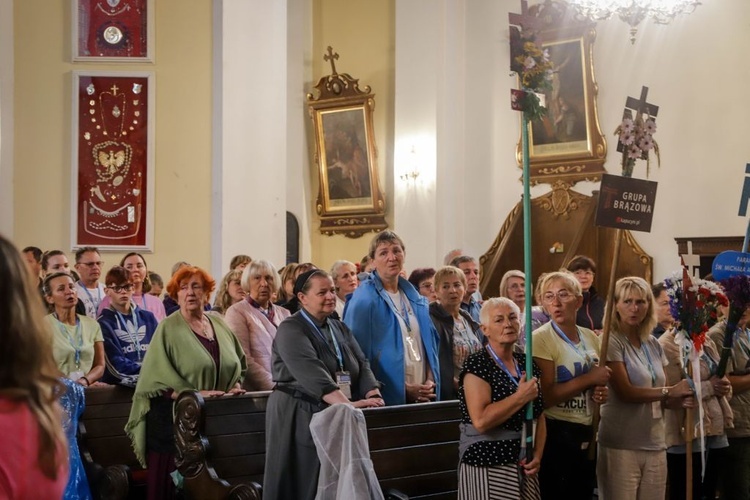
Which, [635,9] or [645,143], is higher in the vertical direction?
[635,9]

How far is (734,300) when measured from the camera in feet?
18.0

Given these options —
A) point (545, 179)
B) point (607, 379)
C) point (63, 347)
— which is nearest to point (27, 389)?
point (607, 379)

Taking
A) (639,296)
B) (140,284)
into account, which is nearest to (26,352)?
(639,296)

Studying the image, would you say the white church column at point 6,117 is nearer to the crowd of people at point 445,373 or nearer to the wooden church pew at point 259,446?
the crowd of people at point 445,373

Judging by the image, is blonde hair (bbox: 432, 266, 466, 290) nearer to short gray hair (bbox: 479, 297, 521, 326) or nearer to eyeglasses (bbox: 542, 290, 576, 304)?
eyeglasses (bbox: 542, 290, 576, 304)

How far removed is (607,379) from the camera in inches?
192

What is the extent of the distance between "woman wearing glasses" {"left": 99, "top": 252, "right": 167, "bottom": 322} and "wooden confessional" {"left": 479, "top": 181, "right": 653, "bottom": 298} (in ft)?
19.0

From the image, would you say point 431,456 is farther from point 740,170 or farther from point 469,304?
point 740,170

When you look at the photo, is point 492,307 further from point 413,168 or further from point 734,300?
point 413,168

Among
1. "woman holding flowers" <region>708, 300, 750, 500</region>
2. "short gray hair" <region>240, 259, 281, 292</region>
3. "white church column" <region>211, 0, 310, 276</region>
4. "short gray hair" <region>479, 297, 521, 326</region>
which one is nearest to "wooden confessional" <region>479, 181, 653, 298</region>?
"white church column" <region>211, 0, 310, 276</region>

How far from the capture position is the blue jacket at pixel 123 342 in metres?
6.33

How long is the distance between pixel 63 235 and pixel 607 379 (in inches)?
261

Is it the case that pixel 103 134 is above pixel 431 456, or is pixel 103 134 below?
above

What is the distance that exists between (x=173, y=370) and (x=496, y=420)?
6.42ft
